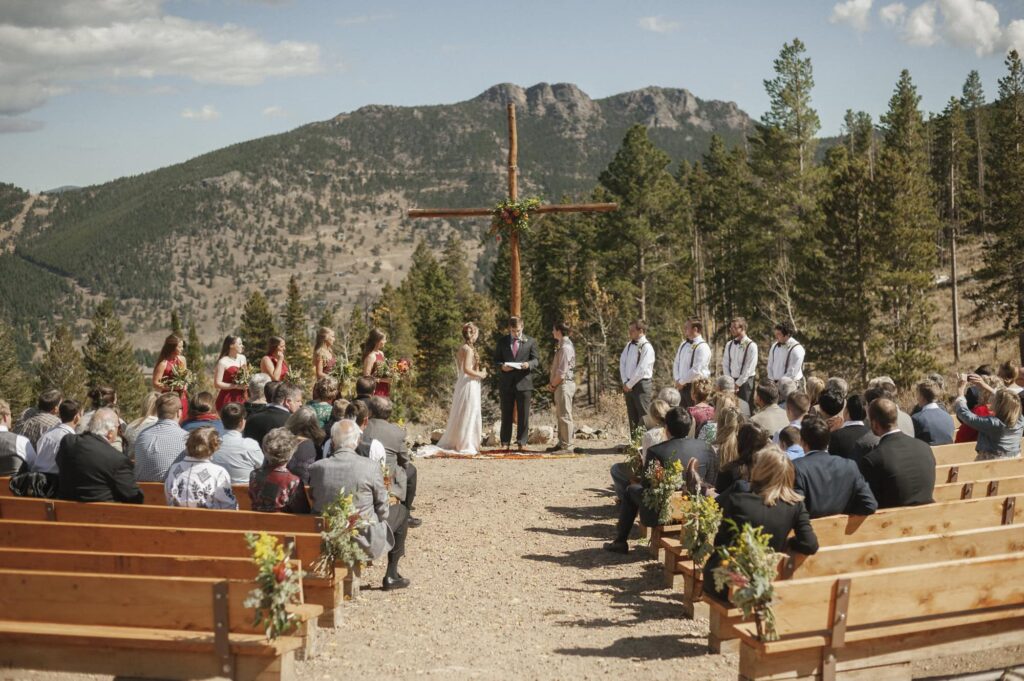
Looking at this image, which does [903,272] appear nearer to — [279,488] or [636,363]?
[636,363]

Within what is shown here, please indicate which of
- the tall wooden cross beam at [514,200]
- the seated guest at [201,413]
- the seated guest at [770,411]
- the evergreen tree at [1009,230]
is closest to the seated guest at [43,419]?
the seated guest at [201,413]

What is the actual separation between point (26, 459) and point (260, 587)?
445 centimetres

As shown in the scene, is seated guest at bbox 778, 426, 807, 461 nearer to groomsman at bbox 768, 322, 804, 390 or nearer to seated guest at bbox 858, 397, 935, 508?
seated guest at bbox 858, 397, 935, 508

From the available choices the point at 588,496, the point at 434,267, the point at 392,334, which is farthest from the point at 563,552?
the point at 392,334

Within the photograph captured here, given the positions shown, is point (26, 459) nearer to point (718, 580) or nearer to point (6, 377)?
point (718, 580)

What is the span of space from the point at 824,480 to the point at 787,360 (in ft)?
21.2

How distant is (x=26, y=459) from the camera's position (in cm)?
801

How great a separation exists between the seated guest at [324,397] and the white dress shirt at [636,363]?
17.2 ft

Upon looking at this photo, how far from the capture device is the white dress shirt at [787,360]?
12242 millimetres

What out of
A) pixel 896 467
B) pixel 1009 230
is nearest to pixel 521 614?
pixel 896 467

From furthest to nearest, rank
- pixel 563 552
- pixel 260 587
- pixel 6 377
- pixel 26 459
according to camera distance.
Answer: pixel 6 377 → pixel 563 552 → pixel 26 459 → pixel 260 587

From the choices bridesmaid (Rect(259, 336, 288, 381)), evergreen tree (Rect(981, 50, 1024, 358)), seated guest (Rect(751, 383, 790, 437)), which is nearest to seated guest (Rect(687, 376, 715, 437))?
seated guest (Rect(751, 383, 790, 437))

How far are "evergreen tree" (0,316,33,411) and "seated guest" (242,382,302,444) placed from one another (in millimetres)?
58032

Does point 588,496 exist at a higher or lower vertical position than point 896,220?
lower
